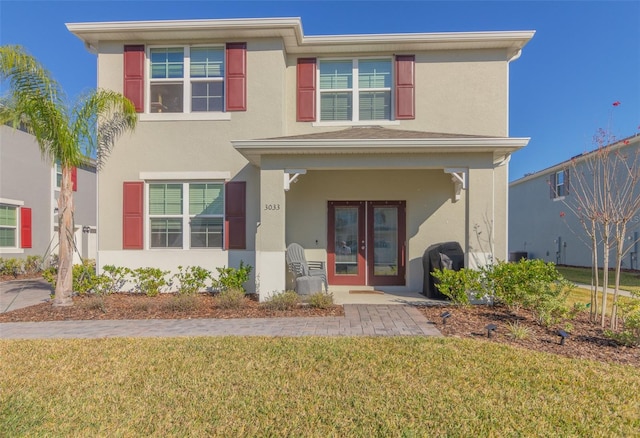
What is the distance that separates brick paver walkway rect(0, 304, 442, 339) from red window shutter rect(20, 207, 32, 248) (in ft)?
33.6

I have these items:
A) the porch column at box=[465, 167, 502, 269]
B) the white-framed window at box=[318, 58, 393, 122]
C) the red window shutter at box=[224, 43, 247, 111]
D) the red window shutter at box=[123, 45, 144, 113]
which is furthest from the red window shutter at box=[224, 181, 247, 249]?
the porch column at box=[465, 167, 502, 269]

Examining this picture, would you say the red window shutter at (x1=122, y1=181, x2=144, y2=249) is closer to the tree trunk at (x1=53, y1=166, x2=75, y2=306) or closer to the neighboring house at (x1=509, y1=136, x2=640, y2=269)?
the tree trunk at (x1=53, y1=166, x2=75, y2=306)

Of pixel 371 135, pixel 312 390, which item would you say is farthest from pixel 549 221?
pixel 312 390

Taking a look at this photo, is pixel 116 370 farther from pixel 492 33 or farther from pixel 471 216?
pixel 492 33

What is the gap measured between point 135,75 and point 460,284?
30.7 feet

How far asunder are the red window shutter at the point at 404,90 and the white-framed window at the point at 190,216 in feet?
16.8

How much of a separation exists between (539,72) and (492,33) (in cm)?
533

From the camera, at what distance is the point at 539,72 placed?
43.8 feet

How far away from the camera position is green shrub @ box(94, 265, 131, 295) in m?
9.12

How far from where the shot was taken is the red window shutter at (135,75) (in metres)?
9.62

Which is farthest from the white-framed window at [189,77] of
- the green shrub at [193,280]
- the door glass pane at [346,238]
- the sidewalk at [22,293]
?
the sidewalk at [22,293]

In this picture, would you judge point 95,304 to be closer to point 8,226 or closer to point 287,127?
point 287,127

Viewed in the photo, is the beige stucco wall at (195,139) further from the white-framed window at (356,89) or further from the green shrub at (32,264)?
the green shrub at (32,264)

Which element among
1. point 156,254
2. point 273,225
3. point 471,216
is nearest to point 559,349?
point 471,216
